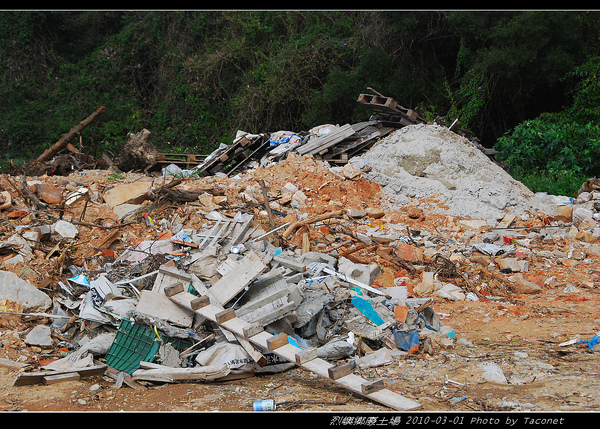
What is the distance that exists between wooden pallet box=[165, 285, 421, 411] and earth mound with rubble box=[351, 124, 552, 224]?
206 inches

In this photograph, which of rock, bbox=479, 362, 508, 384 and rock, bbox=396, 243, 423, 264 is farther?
rock, bbox=396, 243, 423, 264

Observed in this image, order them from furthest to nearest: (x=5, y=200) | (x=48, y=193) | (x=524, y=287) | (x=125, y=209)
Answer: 1. (x=48, y=193)
2. (x=125, y=209)
3. (x=5, y=200)
4. (x=524, y=287)

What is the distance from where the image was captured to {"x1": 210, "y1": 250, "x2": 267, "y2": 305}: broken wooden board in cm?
448

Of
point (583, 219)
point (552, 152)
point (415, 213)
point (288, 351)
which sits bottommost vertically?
point (552, 152)

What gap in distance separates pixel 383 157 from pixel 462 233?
2.64m

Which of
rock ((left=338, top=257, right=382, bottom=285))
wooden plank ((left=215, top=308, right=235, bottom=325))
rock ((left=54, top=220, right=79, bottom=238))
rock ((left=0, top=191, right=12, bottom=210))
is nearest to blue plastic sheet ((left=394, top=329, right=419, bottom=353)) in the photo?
rock ((left=338, top=257, right=382, bottom=285))

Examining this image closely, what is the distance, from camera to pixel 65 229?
666 cm

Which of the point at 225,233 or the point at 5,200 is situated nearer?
the point at 225,233

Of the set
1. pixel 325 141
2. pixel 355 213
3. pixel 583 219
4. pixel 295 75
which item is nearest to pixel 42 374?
pixel 355 213

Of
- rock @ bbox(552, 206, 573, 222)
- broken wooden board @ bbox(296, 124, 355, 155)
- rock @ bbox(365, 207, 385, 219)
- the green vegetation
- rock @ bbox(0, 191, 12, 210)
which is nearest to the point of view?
rock @ bbox(0, 191, 12, 210)

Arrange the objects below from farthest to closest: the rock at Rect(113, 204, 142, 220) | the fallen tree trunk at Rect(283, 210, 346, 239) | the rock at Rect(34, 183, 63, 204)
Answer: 1. the rock at Rect(34, 183, 63, 204)
2. the rock at Rect(113, 204, 142, 220)
3. the fallen tree trunk at Rect(283, 210, 346, 239)

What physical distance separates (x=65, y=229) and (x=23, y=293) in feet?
6.16

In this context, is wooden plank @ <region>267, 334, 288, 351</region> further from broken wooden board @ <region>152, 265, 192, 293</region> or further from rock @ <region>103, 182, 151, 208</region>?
rock @ <region>103, 182, 151, 208</region>

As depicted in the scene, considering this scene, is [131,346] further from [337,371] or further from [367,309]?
[367,309]
